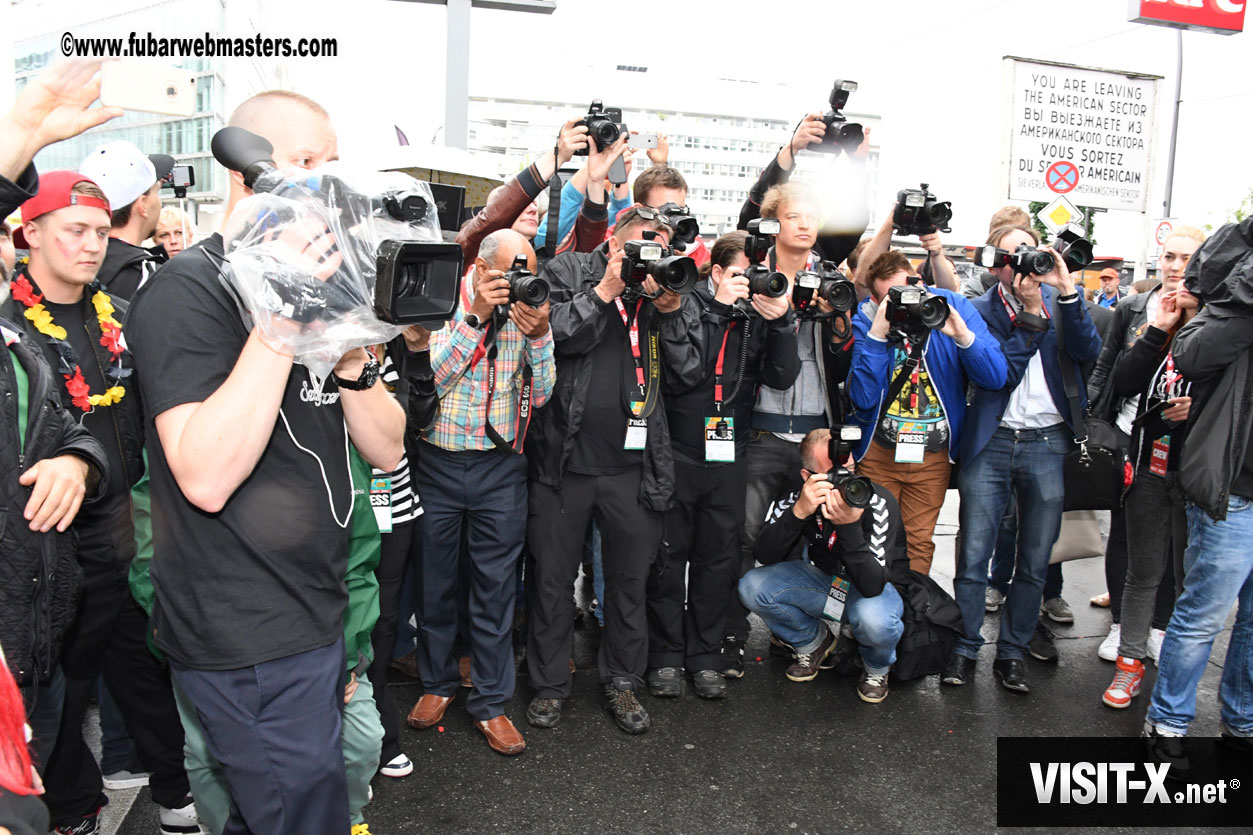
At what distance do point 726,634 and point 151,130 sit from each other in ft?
242

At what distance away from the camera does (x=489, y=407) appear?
3.32 meters

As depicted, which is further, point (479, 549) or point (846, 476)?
point (846, 476)

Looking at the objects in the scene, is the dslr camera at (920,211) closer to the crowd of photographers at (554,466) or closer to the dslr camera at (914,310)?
the crowd of photographers at (554,466)

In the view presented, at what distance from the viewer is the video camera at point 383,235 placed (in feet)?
5.08

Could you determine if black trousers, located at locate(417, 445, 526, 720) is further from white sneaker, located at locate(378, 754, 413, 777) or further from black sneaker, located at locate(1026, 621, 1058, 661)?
black sneaker, located at locate(1026, 621, 1058, 661)

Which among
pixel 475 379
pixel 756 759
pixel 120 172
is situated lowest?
pixel 756 759

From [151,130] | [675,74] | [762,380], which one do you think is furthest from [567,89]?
[762,380]

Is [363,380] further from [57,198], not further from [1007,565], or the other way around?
[1007,565]

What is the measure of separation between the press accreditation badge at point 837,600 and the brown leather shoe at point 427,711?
5.36 feet

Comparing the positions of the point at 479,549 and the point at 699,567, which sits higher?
the point at 479,549

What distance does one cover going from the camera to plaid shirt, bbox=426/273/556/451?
321cm

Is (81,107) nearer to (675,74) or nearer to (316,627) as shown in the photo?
(316,627)

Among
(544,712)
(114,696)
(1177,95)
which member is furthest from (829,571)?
(1177,95)

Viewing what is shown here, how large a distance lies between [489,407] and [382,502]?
22.8 inches
